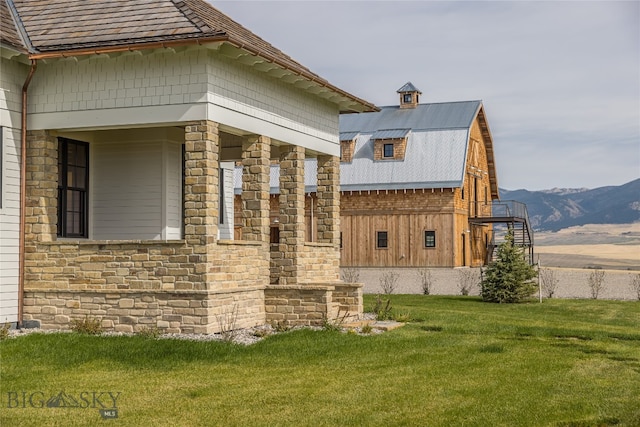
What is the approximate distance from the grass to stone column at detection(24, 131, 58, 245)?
2807mm

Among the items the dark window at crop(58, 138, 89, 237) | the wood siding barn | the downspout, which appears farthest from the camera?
the wood siding barn

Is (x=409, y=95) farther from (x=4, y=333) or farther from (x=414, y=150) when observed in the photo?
(x=4, y=333)

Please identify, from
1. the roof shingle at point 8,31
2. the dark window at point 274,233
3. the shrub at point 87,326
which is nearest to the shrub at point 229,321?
the shrub at point 87,326

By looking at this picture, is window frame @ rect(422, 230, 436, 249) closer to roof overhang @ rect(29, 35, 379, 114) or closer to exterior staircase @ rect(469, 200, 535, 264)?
exterior staircase @ rect(469, 200, 535, 264)

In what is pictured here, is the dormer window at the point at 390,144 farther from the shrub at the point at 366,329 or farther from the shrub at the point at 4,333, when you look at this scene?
the shrub at the point at 4,333

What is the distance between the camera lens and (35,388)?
10641 mm

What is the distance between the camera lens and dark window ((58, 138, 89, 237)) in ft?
57.9

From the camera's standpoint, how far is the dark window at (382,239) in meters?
45.5

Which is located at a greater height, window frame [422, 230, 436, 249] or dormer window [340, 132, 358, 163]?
dormer window [340, 132, 358, 163]

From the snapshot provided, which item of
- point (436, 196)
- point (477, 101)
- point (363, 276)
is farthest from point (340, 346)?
point (477, 101)

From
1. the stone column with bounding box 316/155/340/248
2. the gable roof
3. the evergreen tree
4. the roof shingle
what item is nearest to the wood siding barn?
the evergreen tree

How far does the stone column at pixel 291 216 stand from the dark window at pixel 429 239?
1038 inches

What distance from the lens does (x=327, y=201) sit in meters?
21.5

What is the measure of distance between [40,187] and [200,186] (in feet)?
10.6
